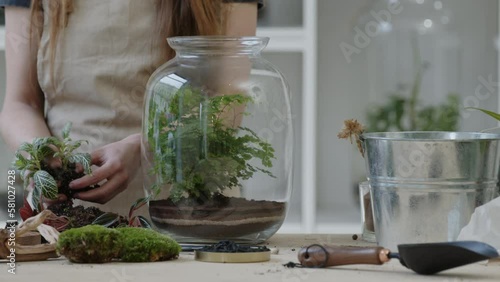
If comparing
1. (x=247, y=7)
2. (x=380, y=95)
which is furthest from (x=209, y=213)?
(x=380, y=95)

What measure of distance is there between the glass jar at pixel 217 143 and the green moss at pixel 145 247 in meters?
0.13

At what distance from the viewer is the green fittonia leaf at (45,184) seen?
1250 millimetres

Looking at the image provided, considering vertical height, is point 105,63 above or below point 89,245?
above

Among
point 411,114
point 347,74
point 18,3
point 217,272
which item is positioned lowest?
point 217,272

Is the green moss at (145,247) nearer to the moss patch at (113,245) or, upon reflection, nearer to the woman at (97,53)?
the moss patch at (113,245)

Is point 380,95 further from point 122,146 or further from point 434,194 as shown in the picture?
point 434,194

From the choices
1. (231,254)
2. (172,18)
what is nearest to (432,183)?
(231,254)

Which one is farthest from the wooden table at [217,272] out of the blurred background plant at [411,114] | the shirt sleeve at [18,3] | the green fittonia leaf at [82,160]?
the blurred background plant at [411,114]

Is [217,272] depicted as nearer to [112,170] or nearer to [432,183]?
[432,183]

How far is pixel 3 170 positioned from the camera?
2912 millimetres

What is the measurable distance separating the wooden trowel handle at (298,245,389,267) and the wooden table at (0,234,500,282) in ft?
0.03

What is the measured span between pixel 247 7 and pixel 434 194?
706mm

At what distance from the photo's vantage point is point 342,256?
1012 mm

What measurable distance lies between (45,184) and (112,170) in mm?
182
